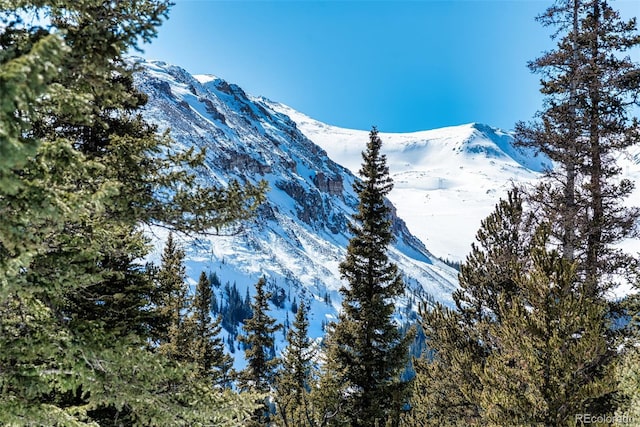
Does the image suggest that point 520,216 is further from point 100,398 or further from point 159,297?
point 100,398

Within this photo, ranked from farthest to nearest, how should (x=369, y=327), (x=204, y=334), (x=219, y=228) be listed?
(x=204, y=334)
(x=369, y=327)
(x=219, y=228)

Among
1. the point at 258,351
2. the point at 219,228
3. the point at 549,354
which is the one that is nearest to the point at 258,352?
the point at 258,351

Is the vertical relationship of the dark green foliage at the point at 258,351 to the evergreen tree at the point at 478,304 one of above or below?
below

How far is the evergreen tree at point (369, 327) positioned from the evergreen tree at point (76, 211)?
35.8 feet

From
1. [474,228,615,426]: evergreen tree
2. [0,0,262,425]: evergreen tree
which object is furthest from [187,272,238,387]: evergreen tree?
[0,0,262,425]: evergreen tree

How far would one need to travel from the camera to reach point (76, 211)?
4105 millimetres

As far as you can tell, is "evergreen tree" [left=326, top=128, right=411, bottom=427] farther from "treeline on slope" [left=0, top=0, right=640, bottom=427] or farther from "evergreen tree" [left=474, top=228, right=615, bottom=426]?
"evergreen tree" [left=474, top=228, right=615, bottom=426]

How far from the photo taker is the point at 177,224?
613 cm

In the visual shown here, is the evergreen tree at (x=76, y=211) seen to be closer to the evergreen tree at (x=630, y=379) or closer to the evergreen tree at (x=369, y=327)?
the evergreen tree at (x=630, y=379)

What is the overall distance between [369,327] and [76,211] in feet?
46.8

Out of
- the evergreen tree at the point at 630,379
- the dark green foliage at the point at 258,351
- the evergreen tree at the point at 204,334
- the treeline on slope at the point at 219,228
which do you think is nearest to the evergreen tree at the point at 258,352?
the dark green foliage at the point at 258,351

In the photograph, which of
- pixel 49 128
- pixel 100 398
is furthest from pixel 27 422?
pixel 49 128

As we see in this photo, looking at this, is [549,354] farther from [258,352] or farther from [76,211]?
[258,352]

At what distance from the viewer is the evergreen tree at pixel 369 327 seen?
16.3 m
